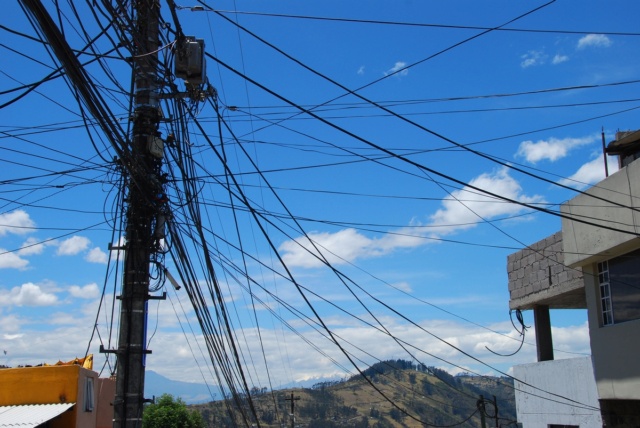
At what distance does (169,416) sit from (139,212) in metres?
30.7

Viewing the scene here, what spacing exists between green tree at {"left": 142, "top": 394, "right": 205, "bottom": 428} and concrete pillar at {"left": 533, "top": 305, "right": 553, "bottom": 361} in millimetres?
24235

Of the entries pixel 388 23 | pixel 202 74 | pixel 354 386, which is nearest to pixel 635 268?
pixel 388 23

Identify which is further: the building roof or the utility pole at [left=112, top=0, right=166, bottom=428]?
the building roof

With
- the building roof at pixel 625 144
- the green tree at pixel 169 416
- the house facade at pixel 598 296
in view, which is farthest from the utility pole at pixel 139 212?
the green tree at pixel 169 416

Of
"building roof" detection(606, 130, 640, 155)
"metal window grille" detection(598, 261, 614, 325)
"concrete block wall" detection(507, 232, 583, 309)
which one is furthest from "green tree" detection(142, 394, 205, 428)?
"building roof" detection(606, 130, 640, 155)

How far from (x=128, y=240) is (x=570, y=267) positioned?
10.4m

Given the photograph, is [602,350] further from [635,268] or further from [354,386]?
[354,386]

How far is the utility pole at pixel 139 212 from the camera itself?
8.89m

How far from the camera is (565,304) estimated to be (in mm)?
18906

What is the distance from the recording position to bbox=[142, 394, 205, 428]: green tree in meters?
37.5

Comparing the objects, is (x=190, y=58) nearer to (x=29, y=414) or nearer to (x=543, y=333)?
(x=29, y=414)

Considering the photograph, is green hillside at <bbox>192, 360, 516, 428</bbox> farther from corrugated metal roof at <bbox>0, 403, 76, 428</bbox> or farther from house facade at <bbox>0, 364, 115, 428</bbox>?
corrugated metal roof at <bbox>0, 403, 76, 428</bbox>

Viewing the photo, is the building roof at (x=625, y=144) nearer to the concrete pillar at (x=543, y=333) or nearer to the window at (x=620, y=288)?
the window at (x=620, y=288)

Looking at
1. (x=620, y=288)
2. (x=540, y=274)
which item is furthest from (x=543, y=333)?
(x=620, y=288)
